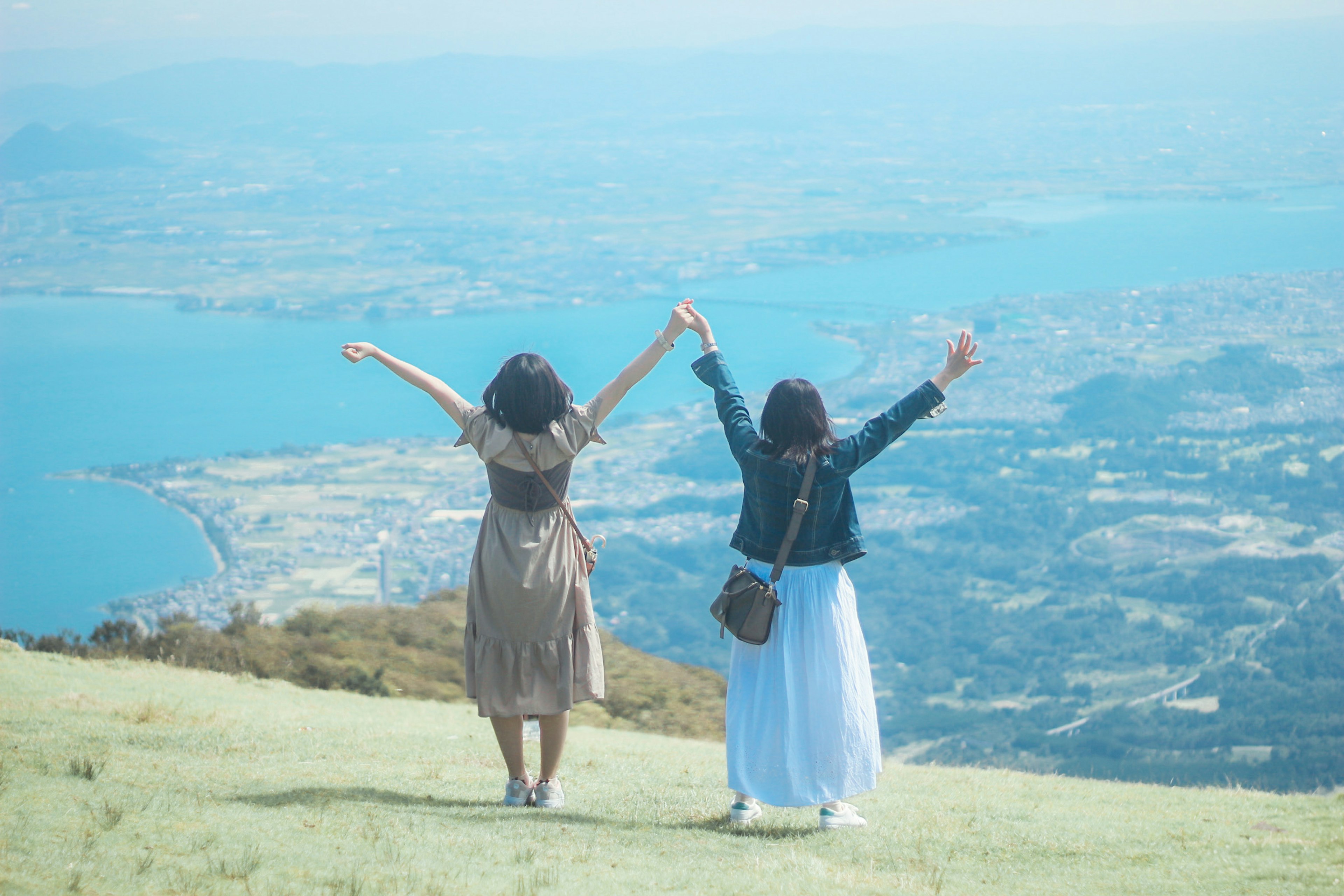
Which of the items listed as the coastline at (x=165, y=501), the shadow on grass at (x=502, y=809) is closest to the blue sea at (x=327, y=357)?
the coastline at (x=165, y=501)

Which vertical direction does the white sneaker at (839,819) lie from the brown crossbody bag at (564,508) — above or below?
below

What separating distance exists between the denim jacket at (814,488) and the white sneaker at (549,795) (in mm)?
1523

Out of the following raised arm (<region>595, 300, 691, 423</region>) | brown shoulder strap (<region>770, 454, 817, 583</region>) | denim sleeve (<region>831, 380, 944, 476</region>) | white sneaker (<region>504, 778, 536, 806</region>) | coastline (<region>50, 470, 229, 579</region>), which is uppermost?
raised arm (<region>595, 300, 691, 423</region>)

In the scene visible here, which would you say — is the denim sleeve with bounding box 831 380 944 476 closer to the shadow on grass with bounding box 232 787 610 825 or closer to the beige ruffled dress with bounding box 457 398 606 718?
the beige ruffled dress with bounding box 457 398 606 718

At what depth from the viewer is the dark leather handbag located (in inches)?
176

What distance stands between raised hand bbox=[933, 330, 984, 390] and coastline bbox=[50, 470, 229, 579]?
49403 mm

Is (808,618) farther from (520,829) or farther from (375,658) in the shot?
(375,658)

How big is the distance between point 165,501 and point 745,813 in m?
66.7

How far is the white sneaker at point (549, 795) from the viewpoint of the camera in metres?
5.00

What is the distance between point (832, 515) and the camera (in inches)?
180

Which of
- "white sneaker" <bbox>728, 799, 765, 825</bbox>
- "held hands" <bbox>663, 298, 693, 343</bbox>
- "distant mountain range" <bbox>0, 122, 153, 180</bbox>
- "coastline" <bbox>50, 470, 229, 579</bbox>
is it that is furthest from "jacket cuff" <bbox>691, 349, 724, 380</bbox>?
"distant mountain range" <bbox>0, 122, 153, 180</bbox>

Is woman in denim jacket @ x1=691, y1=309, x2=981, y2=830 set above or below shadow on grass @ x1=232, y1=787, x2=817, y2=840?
above

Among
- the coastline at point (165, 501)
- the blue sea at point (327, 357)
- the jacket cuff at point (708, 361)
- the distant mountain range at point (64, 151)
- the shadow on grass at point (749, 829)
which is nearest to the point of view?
the shadow on grass at point (749, 829)

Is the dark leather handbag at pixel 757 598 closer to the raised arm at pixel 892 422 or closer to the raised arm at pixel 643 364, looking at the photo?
the raised arm at pixel 892 422
